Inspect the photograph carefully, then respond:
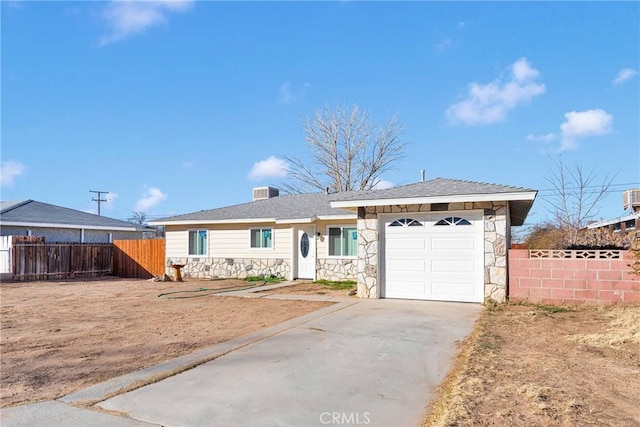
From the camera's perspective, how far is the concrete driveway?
151 inches

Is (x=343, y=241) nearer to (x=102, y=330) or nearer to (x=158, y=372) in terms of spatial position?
(x=102, y=330)

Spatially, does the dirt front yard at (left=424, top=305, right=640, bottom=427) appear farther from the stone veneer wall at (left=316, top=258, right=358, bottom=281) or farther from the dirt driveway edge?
the stone veneer wall at (left=316, top=258, right=358, bottom=281)

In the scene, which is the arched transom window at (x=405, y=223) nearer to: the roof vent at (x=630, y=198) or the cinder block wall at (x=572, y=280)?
the cinder block wall at (x=572, y=280)

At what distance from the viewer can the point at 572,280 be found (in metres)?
9.85

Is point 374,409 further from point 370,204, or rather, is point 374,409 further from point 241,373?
point 370,204

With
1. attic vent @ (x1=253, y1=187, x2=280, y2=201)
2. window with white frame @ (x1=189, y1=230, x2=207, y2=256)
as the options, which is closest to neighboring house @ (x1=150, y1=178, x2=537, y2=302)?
window with white frame @ (x1=189, y1=230, x2=207, y2=256)

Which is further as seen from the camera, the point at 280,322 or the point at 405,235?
the point at 405,235

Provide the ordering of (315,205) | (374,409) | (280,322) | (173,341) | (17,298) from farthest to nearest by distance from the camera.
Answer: (315,205) → (17,298) → (280,322) → (173,341) → (374,409)

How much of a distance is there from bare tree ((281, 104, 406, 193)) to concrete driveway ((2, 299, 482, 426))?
24.9 meters

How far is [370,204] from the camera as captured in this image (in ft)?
36.8

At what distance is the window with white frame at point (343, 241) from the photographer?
1609cm

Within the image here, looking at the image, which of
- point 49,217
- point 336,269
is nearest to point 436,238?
point 336,269

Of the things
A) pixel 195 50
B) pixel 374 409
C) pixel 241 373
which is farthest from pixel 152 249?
pixel 374 409

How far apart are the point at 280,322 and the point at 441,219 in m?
5.02
